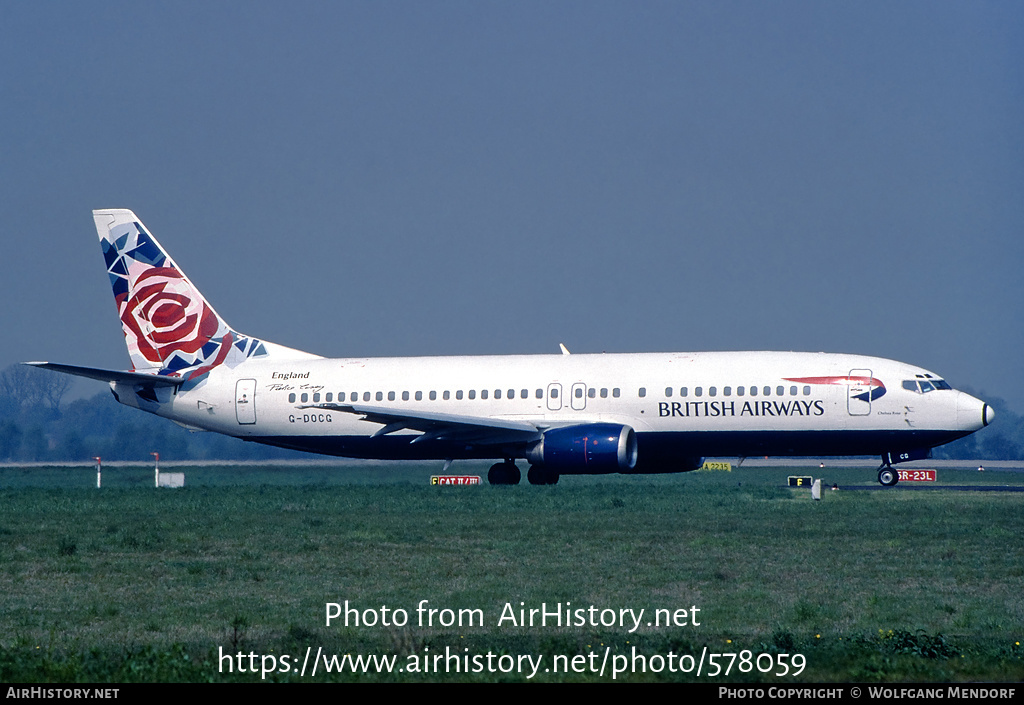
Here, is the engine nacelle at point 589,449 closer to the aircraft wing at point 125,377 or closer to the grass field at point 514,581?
the grass field at point 514,581

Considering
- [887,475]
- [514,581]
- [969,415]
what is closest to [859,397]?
[969,415]

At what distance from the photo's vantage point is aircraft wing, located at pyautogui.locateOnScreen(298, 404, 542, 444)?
3484 centimetres

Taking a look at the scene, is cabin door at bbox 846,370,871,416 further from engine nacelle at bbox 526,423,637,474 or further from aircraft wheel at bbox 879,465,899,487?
engine nacelle at bbox 526,423,637,474

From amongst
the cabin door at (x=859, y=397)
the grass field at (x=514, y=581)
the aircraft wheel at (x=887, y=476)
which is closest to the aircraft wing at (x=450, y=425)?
the grass field at (x=514, y=581)

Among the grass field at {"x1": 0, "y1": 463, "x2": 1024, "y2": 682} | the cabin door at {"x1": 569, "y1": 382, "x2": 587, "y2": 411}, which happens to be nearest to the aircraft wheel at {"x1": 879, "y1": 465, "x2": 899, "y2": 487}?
the grass field at {"x1": 0, "y1": 463, "x2": 1024, "y2": 682}

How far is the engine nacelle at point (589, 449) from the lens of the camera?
3353 centimetres

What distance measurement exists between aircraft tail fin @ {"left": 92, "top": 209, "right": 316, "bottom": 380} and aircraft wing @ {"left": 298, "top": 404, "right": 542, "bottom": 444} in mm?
6055

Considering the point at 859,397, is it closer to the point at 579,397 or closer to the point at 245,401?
the point at 579,397

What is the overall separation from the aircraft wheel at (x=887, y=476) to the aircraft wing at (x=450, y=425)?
10133 millimetres

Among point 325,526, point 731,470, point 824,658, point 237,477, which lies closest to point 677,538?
point 325,526

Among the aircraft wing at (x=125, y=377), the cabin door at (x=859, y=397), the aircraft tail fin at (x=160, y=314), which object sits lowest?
the cabin door at (x=859, y=397)

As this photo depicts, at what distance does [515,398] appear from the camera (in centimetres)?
3706

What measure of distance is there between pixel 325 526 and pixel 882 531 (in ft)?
34.1

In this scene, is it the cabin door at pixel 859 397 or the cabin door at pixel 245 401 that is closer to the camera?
the cabin door at pixel 859 397
